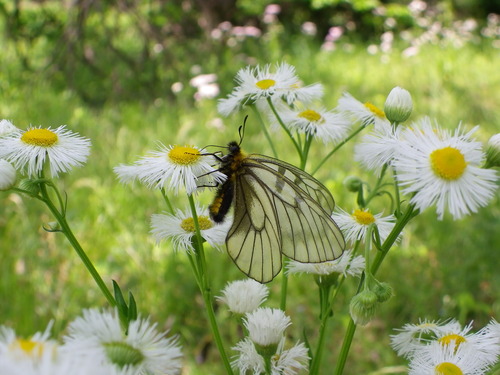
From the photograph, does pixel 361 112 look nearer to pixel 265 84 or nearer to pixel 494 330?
pixel 265 84

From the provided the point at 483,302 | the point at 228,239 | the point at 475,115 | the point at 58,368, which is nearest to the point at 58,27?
the point at 475,115

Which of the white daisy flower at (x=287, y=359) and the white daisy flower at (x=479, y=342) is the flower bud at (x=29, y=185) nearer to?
the white daisy flower at (x=287, y=359)

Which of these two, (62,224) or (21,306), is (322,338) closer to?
(62,224)

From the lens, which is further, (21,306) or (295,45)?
(295,45)

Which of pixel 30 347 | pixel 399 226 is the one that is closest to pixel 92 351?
pixel 30 347

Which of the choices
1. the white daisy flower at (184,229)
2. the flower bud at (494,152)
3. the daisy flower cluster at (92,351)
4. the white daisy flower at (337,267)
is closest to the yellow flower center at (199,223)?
the white daisy flower at (184,229)

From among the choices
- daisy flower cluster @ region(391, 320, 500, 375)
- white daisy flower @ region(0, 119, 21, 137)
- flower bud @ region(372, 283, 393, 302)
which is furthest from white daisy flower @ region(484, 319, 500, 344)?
white daisy flower @ region(0, 119, 21, 137)
